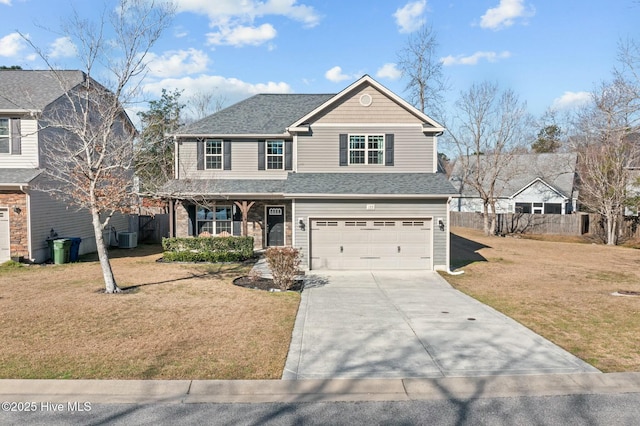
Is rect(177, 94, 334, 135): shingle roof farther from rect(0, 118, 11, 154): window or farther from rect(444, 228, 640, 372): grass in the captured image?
rect(444, 228, 640, 372): grass

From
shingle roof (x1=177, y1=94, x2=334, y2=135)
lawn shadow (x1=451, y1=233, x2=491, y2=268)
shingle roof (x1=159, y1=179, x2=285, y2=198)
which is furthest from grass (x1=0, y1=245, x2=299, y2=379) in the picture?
lawn shadow (x1=451, y1=233, x2=491, y2=268)

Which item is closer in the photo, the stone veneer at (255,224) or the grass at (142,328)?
the grass at (142,328)

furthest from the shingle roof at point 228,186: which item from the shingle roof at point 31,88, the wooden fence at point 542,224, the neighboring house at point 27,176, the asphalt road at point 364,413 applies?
the wooden fence at point 542,224

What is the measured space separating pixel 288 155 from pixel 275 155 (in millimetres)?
634

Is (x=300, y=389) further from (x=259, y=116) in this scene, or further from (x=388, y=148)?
(x=259, y=116)

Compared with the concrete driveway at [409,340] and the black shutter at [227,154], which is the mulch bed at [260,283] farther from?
the black shutter at [227,154]

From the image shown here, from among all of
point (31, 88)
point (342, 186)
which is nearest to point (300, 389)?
point (342, 186)

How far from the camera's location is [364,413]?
213 inches

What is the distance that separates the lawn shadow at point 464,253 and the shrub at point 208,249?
8.87m

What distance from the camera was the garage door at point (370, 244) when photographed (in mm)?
15969

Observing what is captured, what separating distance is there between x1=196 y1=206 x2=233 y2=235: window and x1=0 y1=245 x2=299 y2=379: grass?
19.1 feet

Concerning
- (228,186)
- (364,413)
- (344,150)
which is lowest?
(364,413)

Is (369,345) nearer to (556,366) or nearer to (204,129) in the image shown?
(556,366)

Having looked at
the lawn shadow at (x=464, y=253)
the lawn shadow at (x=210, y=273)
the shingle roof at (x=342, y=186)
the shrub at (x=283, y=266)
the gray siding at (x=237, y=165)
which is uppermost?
the gray siding at (x=237, y=165)
